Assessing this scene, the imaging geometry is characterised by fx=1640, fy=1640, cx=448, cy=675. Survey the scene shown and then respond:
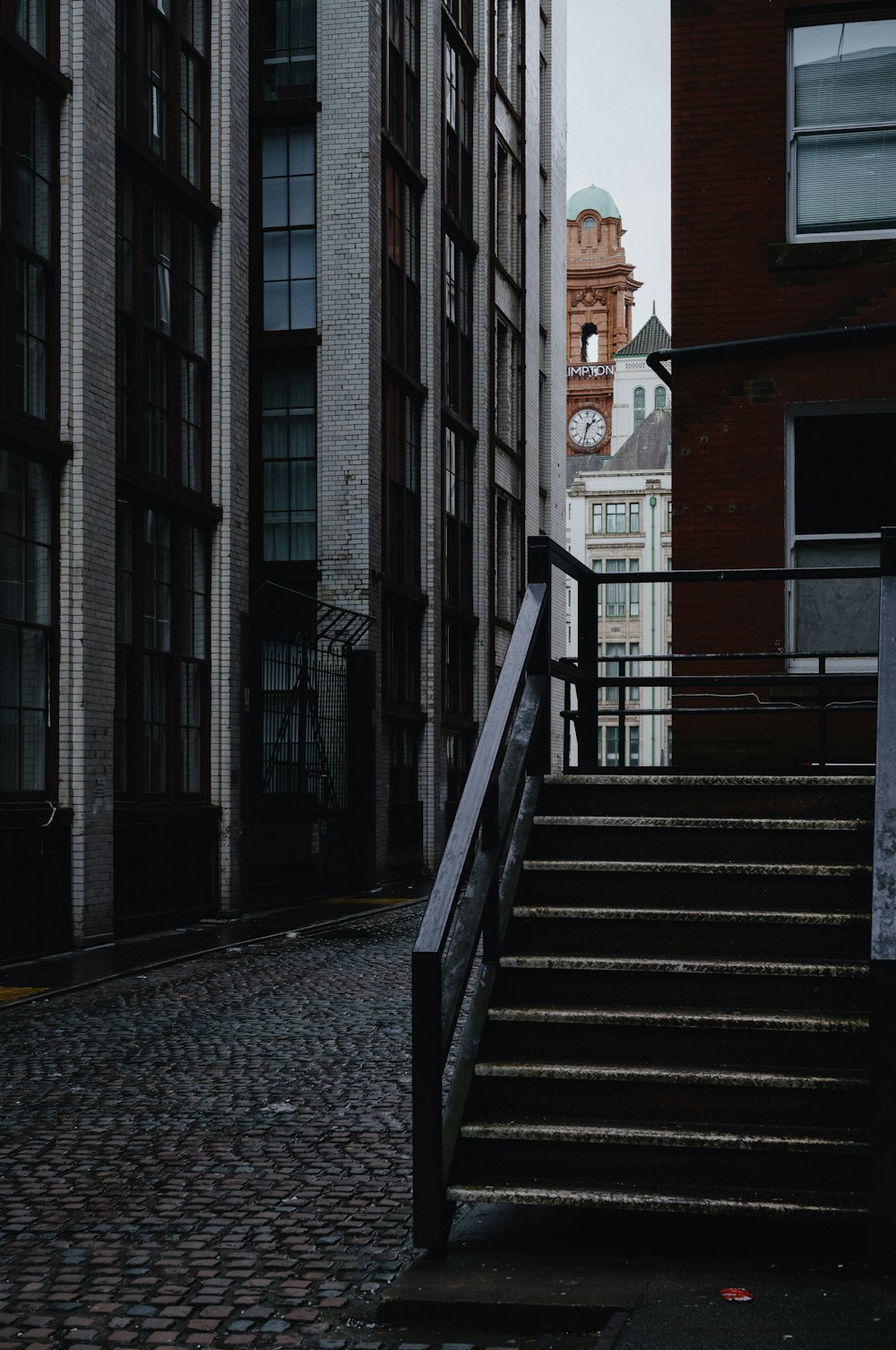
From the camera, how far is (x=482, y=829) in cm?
596

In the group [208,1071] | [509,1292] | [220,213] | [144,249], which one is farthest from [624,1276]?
[220,213]

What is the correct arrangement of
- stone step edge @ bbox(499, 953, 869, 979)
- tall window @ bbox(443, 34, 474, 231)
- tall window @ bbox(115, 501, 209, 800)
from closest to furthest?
stone step edge @ bbox(499, 953, 869, 979)
tall window @ bbox(115, 501, 209, 800)
tall window @ bbox(443, 34, 474, 231)

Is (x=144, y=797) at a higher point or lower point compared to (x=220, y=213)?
lower

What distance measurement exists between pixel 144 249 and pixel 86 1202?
1472 cm

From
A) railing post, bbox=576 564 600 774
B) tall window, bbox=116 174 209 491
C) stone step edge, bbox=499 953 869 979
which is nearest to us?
stone step edge, bbox=499 953 869 979

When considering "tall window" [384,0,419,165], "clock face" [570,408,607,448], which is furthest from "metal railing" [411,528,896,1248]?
"clock face" [570,408,607,448]

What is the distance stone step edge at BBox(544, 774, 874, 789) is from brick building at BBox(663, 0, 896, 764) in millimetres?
5981

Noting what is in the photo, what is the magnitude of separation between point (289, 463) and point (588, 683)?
19.2m

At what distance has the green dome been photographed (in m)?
170

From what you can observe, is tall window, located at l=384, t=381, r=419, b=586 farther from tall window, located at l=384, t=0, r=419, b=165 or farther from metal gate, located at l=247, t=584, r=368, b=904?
tall window, located at l=384, t=0, r=419, b=165

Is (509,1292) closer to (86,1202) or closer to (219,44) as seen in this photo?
(86,1202)

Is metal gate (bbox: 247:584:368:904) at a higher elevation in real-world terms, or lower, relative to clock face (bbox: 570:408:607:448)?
lower

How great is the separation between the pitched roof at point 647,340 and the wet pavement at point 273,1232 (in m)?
142

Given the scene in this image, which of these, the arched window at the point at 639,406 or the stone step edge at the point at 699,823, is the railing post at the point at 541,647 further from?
the arched window at the point at 639,406
